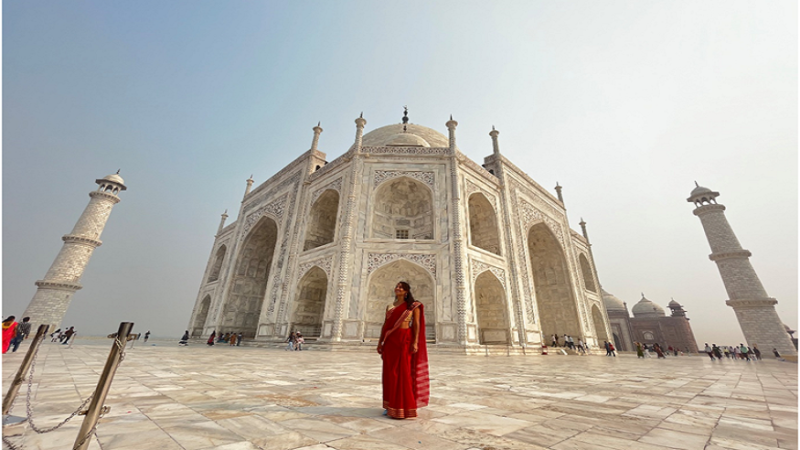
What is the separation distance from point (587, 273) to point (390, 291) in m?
18.8

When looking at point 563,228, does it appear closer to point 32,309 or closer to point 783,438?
point 783,438

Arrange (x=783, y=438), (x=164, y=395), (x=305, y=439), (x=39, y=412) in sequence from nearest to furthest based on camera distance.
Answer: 1. (x=305, y=439)
2. (x=783, y=438)
3. (x=39, y=412)
4. (x=164, y=395)

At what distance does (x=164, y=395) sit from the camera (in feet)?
9.93

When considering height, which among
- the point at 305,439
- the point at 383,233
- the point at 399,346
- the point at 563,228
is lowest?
the point at 305,439

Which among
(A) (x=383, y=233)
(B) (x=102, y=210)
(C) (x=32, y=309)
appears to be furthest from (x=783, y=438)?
(B) (x=102, y=210)

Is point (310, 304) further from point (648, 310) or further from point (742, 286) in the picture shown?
point (648, 310)

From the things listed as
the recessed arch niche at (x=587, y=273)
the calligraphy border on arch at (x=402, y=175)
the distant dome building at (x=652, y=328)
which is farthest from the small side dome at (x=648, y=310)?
the calligraphy border on arch at (x=402, y=175)

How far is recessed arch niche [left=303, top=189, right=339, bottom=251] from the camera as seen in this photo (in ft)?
54.4

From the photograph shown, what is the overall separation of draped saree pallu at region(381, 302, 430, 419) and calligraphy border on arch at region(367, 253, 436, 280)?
10.2 meters

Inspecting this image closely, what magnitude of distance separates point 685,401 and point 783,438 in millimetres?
1358

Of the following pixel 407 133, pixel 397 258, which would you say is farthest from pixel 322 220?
pixel 407 133

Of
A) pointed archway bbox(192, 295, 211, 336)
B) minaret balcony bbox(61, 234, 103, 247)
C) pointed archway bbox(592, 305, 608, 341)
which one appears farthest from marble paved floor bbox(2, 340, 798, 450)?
minaret balcony bbox(61, 234, 103, 247)

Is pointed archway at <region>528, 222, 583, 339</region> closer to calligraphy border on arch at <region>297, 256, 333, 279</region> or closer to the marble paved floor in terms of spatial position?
calligraphy border on arch at <region>297, 256, 333, 279</region>

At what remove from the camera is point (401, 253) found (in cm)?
1345
